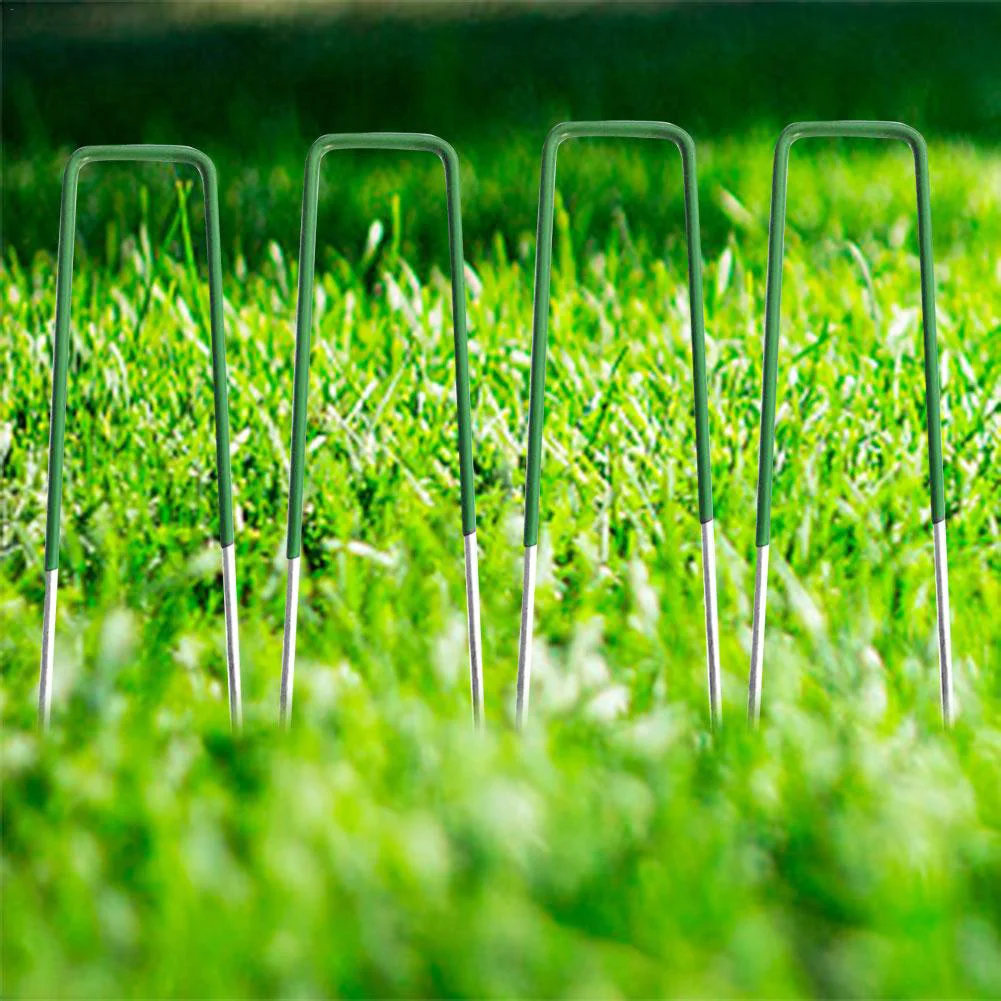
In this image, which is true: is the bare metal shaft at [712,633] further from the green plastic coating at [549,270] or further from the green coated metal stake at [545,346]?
the green plastic coating at [549,270]

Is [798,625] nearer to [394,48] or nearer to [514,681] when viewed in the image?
[514,681]

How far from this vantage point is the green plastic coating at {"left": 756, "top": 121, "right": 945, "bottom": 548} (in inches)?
54.6

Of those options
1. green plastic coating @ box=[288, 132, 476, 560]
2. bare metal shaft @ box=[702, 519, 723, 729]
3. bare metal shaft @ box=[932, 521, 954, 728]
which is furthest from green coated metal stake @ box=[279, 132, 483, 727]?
bare metal shaft @ box=[932, 521, 954, 728]

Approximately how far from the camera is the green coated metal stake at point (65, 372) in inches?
53.6

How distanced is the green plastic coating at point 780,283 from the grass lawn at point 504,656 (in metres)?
0.22

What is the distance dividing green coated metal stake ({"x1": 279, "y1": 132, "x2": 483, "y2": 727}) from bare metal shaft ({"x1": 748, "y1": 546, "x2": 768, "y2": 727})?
0.26 metres

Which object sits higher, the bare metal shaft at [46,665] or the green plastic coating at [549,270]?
the green plastic coating at [549,270]

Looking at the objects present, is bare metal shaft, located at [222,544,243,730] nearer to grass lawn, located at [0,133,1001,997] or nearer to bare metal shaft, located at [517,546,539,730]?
grass lawn, located at [0,133,1001,997]

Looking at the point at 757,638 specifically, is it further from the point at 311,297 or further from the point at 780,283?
the point at 311,297

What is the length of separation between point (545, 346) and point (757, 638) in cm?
34

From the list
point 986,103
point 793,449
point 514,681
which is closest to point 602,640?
point 514,681

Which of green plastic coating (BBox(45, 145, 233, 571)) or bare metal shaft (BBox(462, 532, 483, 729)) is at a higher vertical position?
green plastic coating (BBox(45, 145, 233, 571))

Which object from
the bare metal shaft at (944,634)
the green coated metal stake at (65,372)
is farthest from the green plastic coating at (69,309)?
the bare metal shaft at (944,634)

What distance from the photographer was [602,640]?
1630 mm
